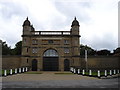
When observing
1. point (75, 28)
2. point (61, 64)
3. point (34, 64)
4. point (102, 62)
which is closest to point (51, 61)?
point (61, 64)

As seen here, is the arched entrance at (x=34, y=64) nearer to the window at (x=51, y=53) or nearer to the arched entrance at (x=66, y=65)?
the window at (x=51, y=53)

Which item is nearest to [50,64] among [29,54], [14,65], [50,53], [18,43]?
[50,53]

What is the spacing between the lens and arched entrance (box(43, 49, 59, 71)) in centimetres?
4644

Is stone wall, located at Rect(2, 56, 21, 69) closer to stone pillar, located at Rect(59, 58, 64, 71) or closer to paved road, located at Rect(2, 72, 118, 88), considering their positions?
stone pillar, located at Rect(59, 58, 64, 71)

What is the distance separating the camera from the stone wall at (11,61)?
46.1m

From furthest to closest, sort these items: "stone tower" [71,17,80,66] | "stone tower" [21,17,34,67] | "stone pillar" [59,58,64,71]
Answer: "stone pillar" [59,58,64,71], "stone tower" [71,17,80,66], "stone tower" [21,17,34,67]

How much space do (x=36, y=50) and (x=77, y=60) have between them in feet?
33.2

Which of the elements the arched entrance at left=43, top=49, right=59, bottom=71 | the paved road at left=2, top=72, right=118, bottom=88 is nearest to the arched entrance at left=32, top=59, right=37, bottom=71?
the arched entrance at left=43, top=49, right=59, bottom=71

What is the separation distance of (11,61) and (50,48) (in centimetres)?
984

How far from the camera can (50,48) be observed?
4662 cm

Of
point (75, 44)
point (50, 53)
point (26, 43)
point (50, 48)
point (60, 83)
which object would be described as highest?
point (26, 43)

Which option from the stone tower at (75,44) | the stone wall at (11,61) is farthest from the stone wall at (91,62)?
the stone tower at (75,44)

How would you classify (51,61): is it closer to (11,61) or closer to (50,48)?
(50,48)

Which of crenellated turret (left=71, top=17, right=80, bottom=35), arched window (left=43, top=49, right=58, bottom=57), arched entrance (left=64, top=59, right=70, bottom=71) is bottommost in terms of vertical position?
arched entrance (left=64, top=59, right=70, bottom=71)
